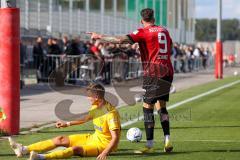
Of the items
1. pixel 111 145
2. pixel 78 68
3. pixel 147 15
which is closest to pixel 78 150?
pixel 111 145

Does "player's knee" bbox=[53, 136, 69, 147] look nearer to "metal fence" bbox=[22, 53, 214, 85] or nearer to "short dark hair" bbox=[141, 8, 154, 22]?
"short dark hair" bbox=[141, 8, 154, 22]

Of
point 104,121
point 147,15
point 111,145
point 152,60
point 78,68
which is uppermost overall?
point 147,15

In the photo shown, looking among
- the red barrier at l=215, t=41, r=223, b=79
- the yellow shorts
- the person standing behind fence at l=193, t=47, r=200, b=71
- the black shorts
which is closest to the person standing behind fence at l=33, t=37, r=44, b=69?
the red barrier at l=215, t=41, r=223, b=79

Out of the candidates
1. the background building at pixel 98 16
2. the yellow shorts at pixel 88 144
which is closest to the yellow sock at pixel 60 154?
the yellow shorts at pixel 88 144

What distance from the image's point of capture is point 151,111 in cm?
1166

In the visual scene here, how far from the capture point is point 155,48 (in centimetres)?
1145

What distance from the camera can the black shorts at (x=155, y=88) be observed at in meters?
11.5

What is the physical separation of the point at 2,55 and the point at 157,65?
3.71m

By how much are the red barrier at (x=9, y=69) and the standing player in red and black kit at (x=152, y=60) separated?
3.09 m

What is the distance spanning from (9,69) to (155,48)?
3.58 m

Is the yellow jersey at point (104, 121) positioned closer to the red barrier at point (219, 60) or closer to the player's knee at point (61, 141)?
the player's knee at point (61, 141)

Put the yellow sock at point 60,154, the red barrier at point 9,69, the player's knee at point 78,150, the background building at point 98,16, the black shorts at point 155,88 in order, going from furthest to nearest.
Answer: the background building at point 98,16, the red barrier at point 9,69, the black shorts at point 155,88, the player's knee at point 78,150, the yellow sock at point 60,154

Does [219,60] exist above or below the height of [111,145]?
below

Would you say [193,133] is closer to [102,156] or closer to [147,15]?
[147,15]
